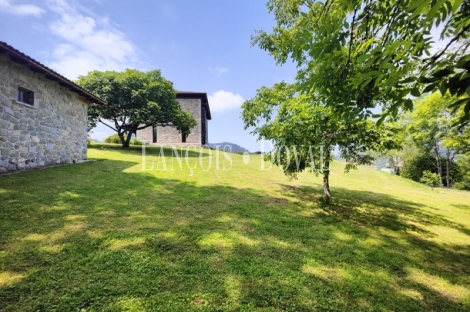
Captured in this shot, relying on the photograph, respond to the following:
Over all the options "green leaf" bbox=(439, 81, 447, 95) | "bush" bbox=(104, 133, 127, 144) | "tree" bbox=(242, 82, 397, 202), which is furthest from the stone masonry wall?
"green leaf" bbox=(439, 81, 447, 95)

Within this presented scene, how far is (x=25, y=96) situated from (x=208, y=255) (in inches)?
332

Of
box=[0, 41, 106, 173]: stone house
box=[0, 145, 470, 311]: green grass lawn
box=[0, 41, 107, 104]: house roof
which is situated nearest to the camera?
box=[0, 145, 470, 311]: green grass lawn

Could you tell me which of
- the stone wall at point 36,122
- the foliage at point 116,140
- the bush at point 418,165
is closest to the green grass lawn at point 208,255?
the stone wall at point 36,122

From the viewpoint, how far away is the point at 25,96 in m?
7.39

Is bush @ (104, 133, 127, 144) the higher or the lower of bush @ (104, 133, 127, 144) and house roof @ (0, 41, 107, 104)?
the lower

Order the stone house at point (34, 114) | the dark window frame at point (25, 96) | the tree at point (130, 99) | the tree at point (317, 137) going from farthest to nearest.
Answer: the tree at point (130, 99), the dark window frame at point (25, 96), the stone house at point (34, 114), the tree at point (317, 137)

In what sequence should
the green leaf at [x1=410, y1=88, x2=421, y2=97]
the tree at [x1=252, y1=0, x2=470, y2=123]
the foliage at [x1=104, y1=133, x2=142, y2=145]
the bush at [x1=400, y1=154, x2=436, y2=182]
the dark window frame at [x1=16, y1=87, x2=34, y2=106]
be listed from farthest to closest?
the bush at [x1=400, y1=154, x2=436, y2=182], the foliage at [x1=104, y1=133, x2=142, y2=145], the dark window frame at [x1=16, y1=87, x2=34, y2=106], the tree at [x1=252, y1=0, x2=470, y2=123], the green leaf at [x1=410, y1=88, x2=421, y2=97]

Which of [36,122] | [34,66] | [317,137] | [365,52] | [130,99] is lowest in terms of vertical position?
[317,137]

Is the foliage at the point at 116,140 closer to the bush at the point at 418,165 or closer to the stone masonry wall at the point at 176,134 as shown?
the stone masonry wall at the point at 176,134

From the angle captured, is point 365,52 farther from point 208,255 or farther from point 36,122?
point 36,122

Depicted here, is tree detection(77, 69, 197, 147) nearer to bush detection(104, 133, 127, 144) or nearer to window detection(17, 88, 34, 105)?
bush detection(104, 133, 127, 144)

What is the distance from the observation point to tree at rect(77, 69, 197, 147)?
15.9m

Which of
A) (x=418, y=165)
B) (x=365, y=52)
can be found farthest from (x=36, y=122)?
(x=418, y=165)

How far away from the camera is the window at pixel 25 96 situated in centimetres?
717
